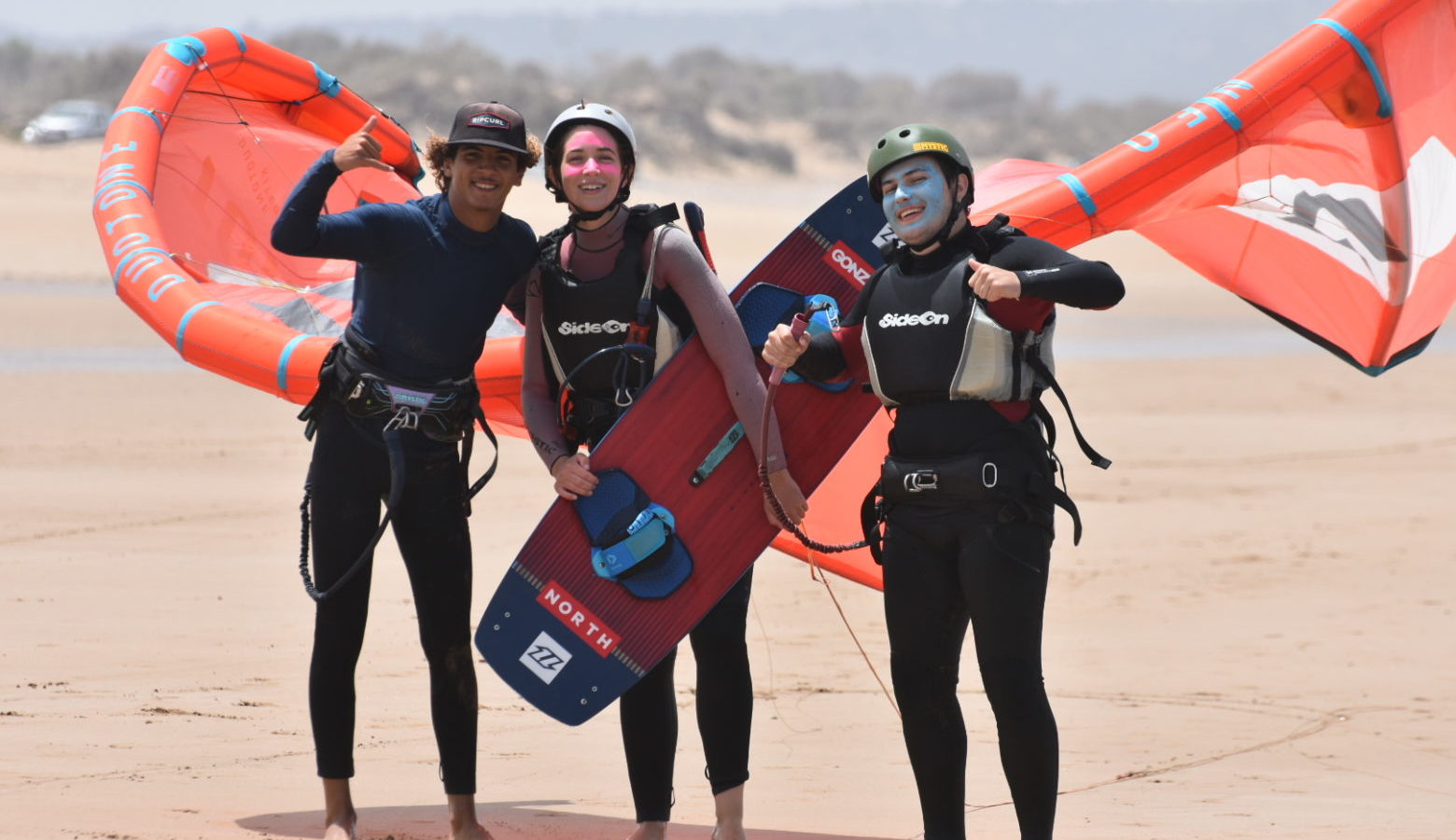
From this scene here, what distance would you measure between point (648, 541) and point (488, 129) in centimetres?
106

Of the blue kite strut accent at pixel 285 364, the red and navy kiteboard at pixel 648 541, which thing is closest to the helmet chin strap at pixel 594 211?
the red and navy kiteboard at pixel 648 541

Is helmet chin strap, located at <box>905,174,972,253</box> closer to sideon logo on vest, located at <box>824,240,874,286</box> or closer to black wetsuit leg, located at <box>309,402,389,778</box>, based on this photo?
sideon logo on vest, located at <box>824,240,874,286</box>

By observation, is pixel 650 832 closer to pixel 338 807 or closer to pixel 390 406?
pixel 338 807

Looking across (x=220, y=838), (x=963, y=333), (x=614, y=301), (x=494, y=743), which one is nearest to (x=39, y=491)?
(x=494, y=743)

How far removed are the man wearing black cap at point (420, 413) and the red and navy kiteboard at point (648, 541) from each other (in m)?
0.17

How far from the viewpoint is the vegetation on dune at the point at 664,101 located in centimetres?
4847

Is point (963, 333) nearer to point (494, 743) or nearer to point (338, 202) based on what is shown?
point (494, 743)

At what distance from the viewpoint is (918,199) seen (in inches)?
151

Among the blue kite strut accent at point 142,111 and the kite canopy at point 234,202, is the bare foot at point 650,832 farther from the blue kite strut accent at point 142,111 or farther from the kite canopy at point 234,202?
the blue kite strut accent at point 142,111

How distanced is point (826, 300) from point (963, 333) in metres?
0.77

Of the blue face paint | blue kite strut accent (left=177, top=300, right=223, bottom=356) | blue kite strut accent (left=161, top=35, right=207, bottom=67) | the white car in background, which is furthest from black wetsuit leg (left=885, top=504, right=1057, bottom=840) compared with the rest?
the white car in background

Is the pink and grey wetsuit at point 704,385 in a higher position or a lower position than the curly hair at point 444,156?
lower

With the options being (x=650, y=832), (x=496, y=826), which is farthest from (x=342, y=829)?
(x=650, y=832)

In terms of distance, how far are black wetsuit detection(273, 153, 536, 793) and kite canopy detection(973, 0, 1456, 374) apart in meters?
1.97
